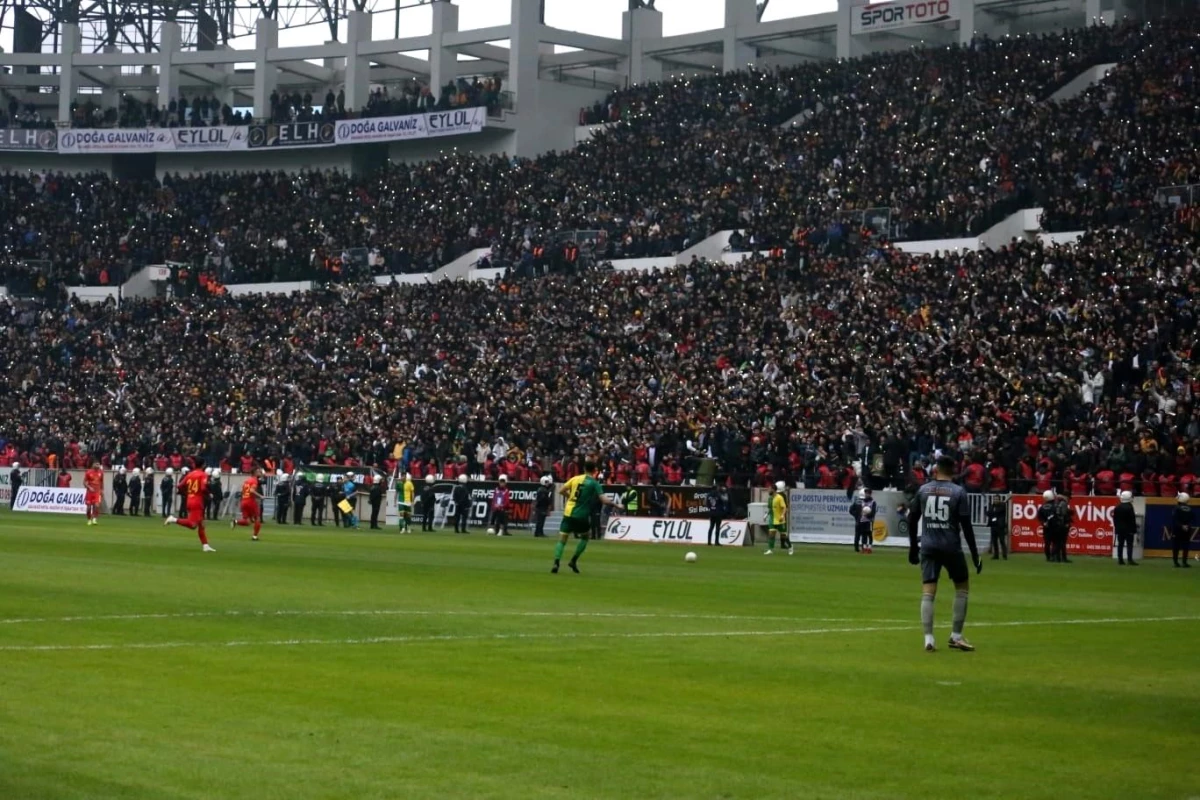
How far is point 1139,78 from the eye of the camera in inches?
2264

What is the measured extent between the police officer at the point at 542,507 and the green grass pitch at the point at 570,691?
2307 cm

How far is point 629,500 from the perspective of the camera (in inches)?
2012

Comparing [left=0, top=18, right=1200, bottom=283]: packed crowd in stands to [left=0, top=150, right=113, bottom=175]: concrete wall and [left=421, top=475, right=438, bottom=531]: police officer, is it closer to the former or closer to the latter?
[left=0, top=150, right=113, bottom=175]: concrete wall

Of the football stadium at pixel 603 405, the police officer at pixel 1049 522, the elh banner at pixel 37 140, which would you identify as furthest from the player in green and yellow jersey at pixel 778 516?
the elh banner at pixel 37 140

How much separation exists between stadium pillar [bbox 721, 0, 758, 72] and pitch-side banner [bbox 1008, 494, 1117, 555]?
3628cm

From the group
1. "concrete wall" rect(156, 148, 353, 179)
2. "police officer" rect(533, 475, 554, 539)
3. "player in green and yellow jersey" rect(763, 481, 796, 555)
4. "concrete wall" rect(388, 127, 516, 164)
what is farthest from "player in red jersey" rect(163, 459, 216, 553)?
"concrete wall" rect(156, 148, 353, 179)

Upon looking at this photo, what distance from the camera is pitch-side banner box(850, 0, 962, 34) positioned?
6944 cm

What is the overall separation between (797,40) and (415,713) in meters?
67.6

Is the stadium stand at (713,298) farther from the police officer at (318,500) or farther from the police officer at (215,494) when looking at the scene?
the police officer at (215,494)

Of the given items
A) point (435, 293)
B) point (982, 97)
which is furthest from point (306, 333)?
point (982, 97)

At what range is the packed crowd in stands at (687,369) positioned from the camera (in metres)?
45.8

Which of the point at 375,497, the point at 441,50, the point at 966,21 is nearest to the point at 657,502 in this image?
the point at 375,497

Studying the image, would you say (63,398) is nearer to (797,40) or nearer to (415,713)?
(797,40)

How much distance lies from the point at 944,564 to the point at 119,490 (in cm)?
4812
